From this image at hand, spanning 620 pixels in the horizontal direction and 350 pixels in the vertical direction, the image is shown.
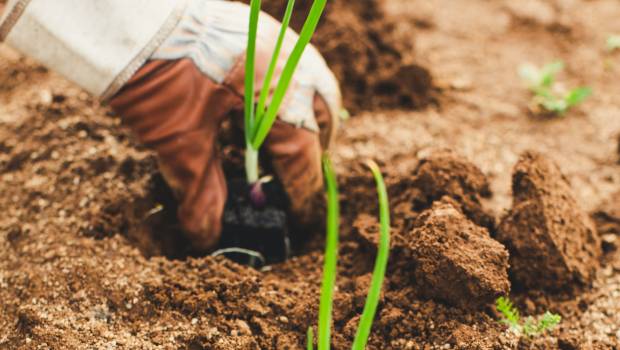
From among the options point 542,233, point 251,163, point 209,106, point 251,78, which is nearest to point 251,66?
point 251,78

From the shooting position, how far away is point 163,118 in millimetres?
1468

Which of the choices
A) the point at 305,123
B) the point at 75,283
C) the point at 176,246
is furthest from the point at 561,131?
the point at 75,283

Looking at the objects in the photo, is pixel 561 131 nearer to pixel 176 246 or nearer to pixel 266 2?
pixel 266 2

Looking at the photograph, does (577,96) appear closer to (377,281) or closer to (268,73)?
(268,73)

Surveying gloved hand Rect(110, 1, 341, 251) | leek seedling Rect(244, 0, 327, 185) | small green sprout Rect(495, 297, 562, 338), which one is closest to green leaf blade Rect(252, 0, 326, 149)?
leek seedling Rect(244, 0, 327, 185)

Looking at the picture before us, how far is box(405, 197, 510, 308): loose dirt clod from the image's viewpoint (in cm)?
133

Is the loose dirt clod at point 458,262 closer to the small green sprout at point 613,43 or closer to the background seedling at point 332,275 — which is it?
the background seedling at point 332,275

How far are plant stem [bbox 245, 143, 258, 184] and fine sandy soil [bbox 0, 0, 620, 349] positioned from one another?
0.24 metres

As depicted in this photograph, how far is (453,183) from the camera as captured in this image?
62.9 inches

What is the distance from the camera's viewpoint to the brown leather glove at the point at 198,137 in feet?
4.66

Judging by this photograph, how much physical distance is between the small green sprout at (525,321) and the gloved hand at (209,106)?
1.84ft

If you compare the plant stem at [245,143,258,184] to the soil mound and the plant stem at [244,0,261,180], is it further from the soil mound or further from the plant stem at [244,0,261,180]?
the soil mound

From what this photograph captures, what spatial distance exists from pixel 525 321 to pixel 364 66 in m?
1.10

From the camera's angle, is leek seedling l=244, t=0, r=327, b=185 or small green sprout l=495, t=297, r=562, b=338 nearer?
leek seedling l=244, t=0, r=327, b=185
